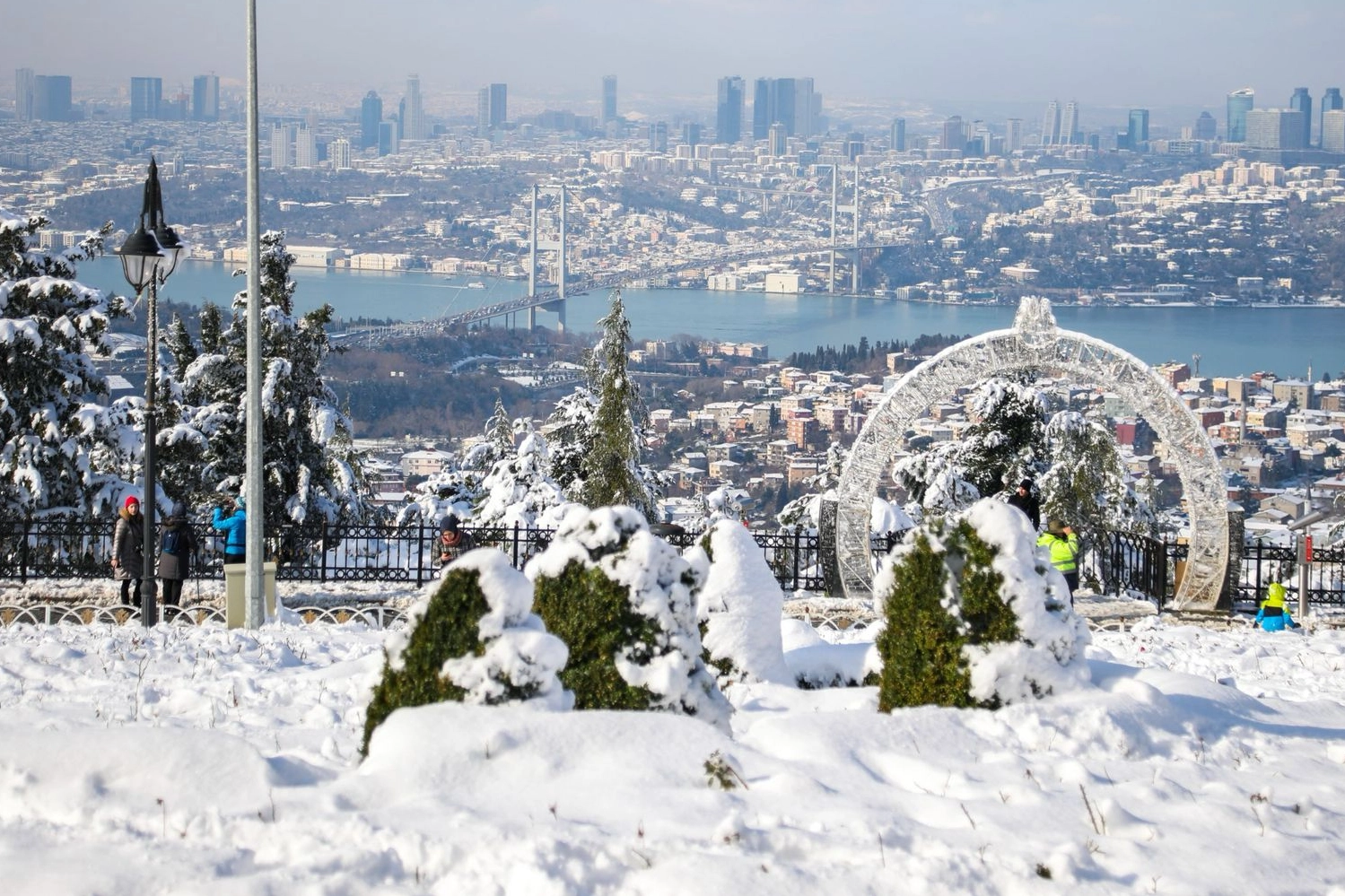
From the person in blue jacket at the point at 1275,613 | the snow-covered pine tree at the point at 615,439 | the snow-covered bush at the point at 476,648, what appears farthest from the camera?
the snow-covered pine tree at the point at 615,439

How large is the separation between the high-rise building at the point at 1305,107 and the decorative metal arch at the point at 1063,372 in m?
168

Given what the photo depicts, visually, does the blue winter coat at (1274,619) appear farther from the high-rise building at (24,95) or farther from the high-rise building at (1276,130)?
the high-rise building at (1276,130)

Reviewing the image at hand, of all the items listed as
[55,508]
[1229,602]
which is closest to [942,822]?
[1229,602]

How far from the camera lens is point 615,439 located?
65.6ft

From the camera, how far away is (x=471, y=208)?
123 metres

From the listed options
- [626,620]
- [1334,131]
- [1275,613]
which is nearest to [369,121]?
[1334,131]

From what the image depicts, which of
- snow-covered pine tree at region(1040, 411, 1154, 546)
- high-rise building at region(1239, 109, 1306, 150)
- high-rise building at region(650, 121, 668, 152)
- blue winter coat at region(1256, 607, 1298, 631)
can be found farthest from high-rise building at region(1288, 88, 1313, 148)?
blue winter coat at region(1256, 607, 1298, 631)

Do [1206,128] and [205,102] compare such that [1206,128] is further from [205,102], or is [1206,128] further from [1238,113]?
[205,102]

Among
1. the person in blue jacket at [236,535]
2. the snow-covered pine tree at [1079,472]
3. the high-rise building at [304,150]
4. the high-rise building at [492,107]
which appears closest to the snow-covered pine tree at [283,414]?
the person in blue jacket at [236,535]

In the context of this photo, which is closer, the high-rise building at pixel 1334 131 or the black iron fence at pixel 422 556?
the black iron fence at pixel 422 556

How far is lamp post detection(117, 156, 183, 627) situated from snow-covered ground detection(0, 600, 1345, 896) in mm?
3638

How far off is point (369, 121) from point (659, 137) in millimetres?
46338

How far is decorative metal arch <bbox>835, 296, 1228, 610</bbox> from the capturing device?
41.4 ft

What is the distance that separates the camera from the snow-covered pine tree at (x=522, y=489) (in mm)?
18312
